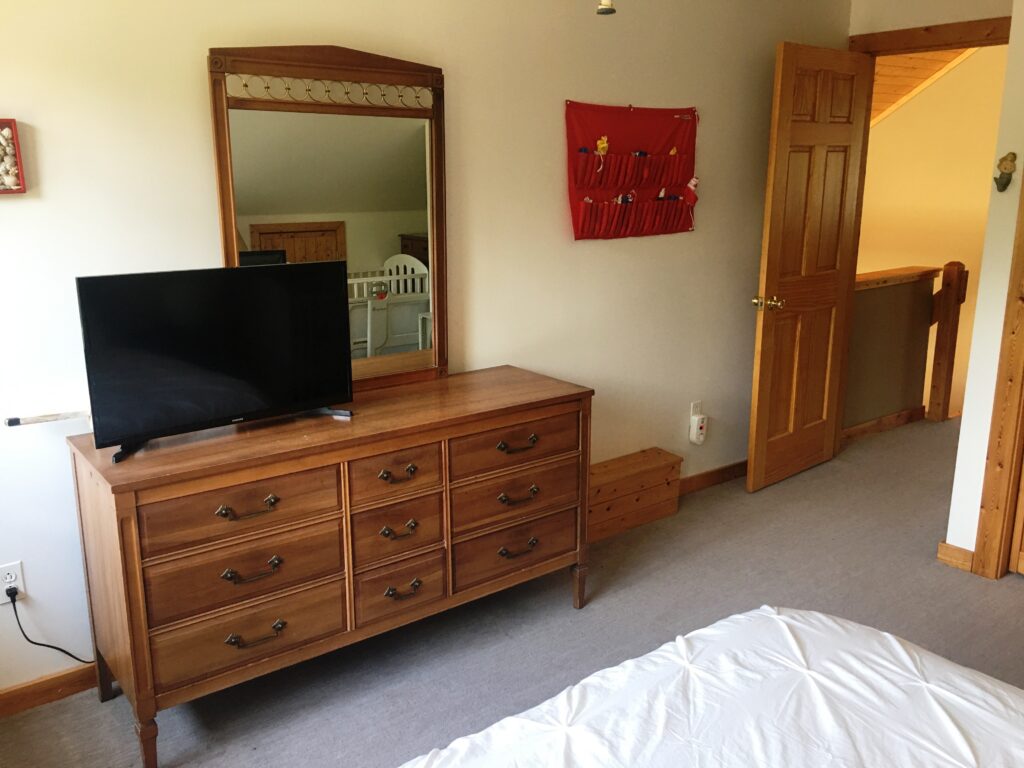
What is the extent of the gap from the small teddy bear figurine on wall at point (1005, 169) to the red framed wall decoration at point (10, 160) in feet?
10.6

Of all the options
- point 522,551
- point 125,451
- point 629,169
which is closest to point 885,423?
point 629,169

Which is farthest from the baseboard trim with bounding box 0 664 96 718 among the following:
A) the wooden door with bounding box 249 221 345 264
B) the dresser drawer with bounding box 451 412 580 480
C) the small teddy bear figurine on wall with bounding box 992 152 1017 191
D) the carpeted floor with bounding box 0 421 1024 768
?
the small teddy bear figurine on wall with bounding box 992 152 1017 191

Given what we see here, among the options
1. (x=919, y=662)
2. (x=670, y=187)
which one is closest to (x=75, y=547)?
(x=919, y=662)

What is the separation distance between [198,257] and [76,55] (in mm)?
612

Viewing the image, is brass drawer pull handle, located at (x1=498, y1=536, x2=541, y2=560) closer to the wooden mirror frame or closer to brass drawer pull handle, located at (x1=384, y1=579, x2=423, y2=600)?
brass drawer pull handle, located at (x1=384, y1=579, x2=423, y2=600)

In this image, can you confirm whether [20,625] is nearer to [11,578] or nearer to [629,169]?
[11,578]

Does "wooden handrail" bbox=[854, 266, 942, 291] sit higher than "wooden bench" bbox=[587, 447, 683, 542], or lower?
higher

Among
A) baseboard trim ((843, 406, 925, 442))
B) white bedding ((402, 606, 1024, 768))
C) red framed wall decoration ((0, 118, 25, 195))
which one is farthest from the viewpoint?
baseboard trim ((843, 406, 925, 442))

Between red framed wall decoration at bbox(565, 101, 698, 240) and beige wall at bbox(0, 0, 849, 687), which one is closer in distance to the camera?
beige wall at bbox(0, 0, 849, 687)

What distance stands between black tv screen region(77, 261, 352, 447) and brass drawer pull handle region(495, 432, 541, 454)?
1.68ft

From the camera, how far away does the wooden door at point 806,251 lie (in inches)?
151

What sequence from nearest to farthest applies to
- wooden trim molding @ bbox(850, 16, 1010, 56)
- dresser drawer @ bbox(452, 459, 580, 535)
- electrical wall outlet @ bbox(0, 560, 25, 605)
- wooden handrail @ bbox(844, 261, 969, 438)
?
1. electrical wall outlet @ bbox(0, 560, 25, 605)
2. dresser drawer @ bbox(452, 459, 580, 535)
3. wooden trim molding @ bbox(850, 16, 1010, 56)
4. wooden handrail @ bbox(844, 261, 969, 438)

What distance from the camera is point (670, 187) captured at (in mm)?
3689

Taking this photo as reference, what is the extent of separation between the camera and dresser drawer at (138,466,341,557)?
207cm
